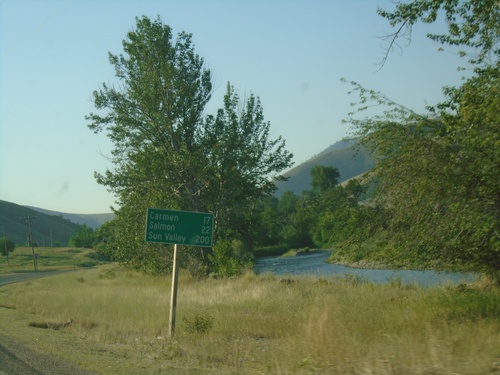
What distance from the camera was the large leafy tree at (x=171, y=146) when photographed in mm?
32438

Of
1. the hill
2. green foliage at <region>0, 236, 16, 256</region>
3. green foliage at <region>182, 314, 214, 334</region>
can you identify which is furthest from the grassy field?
the hill

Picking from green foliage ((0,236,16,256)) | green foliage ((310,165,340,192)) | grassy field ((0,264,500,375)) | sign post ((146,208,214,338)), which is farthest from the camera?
green foliage ((0,236,16,256))

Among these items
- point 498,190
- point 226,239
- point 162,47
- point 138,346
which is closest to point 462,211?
point 498,190

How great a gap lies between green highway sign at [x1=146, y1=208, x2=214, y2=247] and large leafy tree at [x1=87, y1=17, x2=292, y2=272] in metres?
18.9

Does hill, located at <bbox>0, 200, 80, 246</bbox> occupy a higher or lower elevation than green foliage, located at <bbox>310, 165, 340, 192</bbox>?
higher

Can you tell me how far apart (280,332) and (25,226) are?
5636 inches

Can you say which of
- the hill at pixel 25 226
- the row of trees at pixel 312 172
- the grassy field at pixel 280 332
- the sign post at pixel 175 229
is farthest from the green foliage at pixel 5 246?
the sign post at pixel 175 229

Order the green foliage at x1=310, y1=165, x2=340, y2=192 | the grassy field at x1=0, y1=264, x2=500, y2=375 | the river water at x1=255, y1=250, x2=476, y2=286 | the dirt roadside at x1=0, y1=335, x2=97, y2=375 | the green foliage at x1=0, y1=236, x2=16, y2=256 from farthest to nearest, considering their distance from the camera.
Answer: the green foliage at x1=0, y1=236, x2=16, y2=256 < the green foliage at x1=310, y1=165, x2=340, y2=192 < the river water at x1=255, y1=250, x2=476, y2=286 < the dirt roadside at x1=0, y1=335, x2=97, y2=375 < the grassy field at x1=0, y1=264, x2=500, y2=375

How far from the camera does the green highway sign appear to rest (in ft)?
42.8

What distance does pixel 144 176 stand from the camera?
32.3 meters

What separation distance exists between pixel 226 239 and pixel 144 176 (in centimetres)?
598

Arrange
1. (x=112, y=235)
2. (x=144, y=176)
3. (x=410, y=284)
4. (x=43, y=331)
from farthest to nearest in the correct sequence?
(x=112, y=235)
(x=144, y=176)
(x=410, y=284)
(x=43, y=331)

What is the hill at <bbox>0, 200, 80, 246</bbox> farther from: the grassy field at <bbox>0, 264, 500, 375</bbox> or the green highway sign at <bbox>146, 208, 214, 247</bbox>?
the green highway sign at <bbox>146, 208, 214, 247</bbox>

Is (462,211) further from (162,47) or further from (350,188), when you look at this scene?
(162,47)
